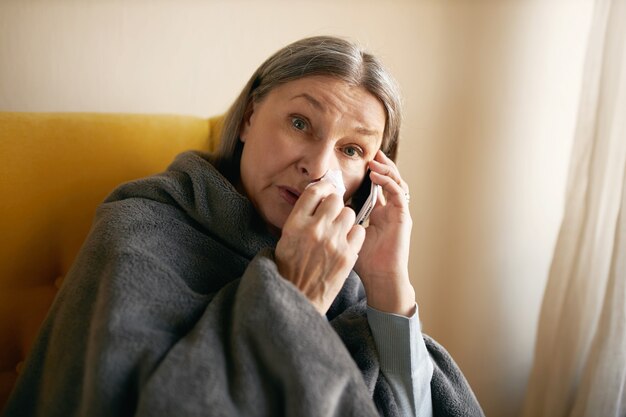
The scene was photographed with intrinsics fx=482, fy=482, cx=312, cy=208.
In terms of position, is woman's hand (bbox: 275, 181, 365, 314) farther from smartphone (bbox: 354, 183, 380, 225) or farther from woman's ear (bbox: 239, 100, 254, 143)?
woman's ear (bbox: 239, 100, 254, 143)

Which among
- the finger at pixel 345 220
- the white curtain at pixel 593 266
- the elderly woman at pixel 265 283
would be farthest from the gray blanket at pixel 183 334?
the white curtain at pixel 593 266

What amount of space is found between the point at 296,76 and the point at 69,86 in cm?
61

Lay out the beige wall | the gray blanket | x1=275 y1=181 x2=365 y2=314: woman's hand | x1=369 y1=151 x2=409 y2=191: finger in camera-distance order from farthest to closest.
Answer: the beige wall → x1=369 y1=151 x2=409 y2=191: finger → x1=275 y1=181 x2=365 y2=314: woman's hand → the gray blanket

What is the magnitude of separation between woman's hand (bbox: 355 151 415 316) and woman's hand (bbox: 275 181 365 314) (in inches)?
6.5

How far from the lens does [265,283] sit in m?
0.68

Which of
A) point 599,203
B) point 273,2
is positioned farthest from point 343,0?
point 599,203

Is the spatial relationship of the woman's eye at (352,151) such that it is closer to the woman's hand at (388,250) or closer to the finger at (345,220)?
the woman's hand at (388,250)

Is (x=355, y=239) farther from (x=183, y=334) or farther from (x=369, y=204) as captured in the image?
(x=183, y=334)

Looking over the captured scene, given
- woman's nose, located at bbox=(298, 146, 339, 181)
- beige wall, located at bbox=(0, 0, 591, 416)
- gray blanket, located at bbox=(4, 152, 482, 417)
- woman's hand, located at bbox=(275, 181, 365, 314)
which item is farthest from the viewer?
beige wall, located at bbox=(0, 0, 591, 416)

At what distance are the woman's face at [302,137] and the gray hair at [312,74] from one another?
0.06ft

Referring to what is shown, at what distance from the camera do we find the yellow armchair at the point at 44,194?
99 centimetres

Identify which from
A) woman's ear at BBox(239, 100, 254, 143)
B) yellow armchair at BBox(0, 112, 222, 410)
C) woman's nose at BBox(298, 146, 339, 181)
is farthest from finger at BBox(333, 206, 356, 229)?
yellow armchair at BBox(0, 112, 222, 410)

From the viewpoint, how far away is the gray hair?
3.06 feet

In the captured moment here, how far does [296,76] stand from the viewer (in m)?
0.94
